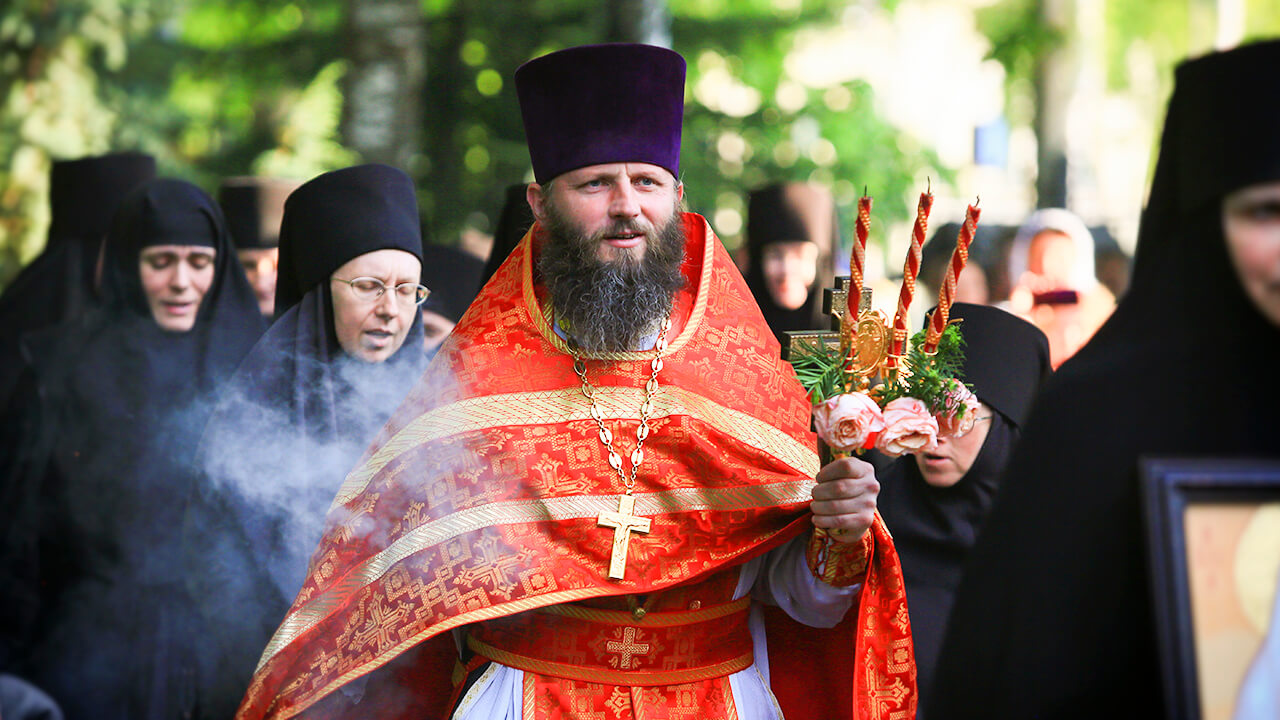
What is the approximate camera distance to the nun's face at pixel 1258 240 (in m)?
2.15

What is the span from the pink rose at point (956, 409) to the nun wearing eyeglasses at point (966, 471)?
1137 mm

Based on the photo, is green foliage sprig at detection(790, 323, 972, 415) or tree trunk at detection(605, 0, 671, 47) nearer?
green foliage sprig at detection(790, 323, 972, 415)

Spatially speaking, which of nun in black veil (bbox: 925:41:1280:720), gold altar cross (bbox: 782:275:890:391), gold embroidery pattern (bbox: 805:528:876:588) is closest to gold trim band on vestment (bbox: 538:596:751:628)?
gold embroidery pattern (bbox: 805:528:876:588)

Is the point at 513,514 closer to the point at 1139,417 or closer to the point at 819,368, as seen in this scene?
the point at 819,368

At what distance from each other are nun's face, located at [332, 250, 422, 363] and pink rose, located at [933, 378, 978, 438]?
2178 mm

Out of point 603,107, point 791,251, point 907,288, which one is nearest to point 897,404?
point 907,288

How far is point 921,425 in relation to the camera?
112 inches

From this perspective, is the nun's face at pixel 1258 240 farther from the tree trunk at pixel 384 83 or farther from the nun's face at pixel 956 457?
the tree trunk at pixel 384 83

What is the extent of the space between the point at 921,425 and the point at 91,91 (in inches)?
496

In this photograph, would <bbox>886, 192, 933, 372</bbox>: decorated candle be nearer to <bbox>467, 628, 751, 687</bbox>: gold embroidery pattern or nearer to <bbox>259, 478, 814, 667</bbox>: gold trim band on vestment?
<bbox>259, 478, 814, 667</bbox>: gold trim band on vestment

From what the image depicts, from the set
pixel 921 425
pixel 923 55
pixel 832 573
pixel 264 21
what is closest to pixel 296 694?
pixel 832 573

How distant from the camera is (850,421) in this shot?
2.86 meters

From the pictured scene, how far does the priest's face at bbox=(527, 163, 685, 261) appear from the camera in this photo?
3543 millimetres

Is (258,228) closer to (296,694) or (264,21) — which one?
(296,694)
